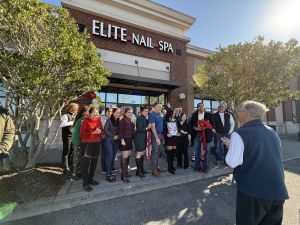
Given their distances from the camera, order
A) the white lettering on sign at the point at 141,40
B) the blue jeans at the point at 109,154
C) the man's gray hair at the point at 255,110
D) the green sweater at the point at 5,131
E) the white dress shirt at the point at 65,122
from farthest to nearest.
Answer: the white lettering on sign at the point at 141,40
the white dress shirt at the point at 65,122
the blue jeans at the point at 109,154
the green sweater at the point at 5,131
the man's gray hair at the point at 255,110

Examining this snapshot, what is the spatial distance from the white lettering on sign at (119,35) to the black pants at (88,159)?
830 centimetres

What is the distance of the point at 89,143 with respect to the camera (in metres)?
4.32

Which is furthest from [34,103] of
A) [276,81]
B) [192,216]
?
[276,81]

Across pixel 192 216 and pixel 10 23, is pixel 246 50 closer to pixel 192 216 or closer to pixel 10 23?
pixel 192 216

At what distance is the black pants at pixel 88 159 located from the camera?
425 centimetres

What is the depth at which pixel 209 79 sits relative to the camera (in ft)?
30.0

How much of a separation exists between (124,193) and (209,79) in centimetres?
682

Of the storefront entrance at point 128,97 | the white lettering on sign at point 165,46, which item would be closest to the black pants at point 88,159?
the storefront entrance at point 128,97

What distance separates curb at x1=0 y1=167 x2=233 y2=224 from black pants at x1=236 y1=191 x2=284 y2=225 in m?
2.76

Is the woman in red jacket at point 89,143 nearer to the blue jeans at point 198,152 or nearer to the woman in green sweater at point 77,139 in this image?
the woman in green sweater at point 77,139

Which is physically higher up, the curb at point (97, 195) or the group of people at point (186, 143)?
the group of people at point (186, 143)

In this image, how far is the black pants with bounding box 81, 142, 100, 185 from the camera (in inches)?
167

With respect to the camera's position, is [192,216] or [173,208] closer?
[192,216]

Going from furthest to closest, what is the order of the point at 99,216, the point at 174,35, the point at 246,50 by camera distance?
1. the point at 174,35
2. the point at 246,50
3. the point at 99,216
